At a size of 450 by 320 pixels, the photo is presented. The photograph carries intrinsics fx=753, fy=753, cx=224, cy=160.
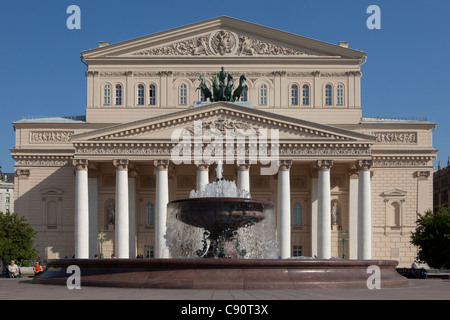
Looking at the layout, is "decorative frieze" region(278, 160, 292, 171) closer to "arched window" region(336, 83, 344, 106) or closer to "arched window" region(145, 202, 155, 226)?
"arched window" region(145, 202, 155, 226)

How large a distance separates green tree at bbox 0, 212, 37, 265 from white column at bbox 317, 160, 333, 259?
65.7ft

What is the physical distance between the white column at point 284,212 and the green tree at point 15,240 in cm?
1730

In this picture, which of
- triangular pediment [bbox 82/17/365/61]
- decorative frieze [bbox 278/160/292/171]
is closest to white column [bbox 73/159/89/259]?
decorative frieze [bbox 278/160/292/171]

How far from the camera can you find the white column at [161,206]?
2040 inches

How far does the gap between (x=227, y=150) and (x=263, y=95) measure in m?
11.8

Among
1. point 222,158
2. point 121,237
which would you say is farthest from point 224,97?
point 121,237

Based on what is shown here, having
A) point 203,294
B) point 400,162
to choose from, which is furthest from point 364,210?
point 203,294

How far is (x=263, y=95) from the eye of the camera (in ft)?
208

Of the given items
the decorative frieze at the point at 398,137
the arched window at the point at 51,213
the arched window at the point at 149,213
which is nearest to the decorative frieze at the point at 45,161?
the arched window at the point at 51,213

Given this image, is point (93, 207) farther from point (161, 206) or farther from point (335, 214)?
point (335, 214)

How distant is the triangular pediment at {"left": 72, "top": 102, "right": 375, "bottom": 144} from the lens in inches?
2069

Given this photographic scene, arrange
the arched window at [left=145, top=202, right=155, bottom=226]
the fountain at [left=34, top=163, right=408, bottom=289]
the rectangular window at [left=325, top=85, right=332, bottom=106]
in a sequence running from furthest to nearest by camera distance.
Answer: the rectangular window at [left=325, top=85, right=332, bottom=106], the arched window at [left=145, top=202, right=155, bottom=226], the fountain at [left=34, top=163, right=408, bottom=289]
